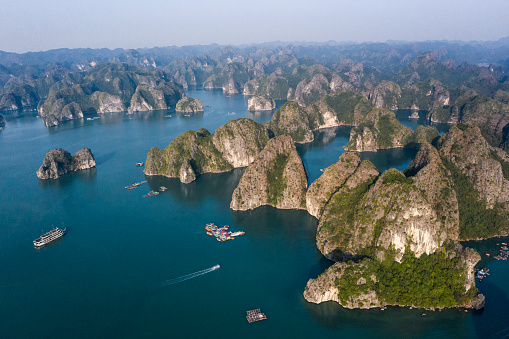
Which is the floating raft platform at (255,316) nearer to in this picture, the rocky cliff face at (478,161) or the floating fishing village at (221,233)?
the floating fishing village at (221,233)

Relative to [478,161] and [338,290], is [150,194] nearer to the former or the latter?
[338,290]

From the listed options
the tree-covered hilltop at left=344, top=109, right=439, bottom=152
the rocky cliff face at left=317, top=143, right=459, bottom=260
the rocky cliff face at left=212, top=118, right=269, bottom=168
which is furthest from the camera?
the tree-covered hilltop at left=344, top=109, right=439, bottom=152

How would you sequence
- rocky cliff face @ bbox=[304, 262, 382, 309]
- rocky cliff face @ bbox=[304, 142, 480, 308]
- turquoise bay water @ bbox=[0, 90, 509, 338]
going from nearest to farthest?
turquoise bay water @ bbox=[0, 90, 509, 338] < rocky cliff face @ bbox=[304, 262, 382, 309] < rocky cliff face @ bbox=[304, 142, 480, 308]

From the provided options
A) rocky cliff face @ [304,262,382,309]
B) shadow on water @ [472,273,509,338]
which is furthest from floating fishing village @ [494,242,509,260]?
rocky cliff face @ [304,262,382,309]

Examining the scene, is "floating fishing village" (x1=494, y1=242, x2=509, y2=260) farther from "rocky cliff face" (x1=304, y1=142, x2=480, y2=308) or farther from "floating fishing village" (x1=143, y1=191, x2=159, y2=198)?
"floating fishing village" (x1=143, y1=191, x2=159, y2=198)

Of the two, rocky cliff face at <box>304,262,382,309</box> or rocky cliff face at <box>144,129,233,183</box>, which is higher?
rocky cliff face at <box>144,129,233,183</box>

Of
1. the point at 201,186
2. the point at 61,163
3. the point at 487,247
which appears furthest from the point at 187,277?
the point at 61,163
